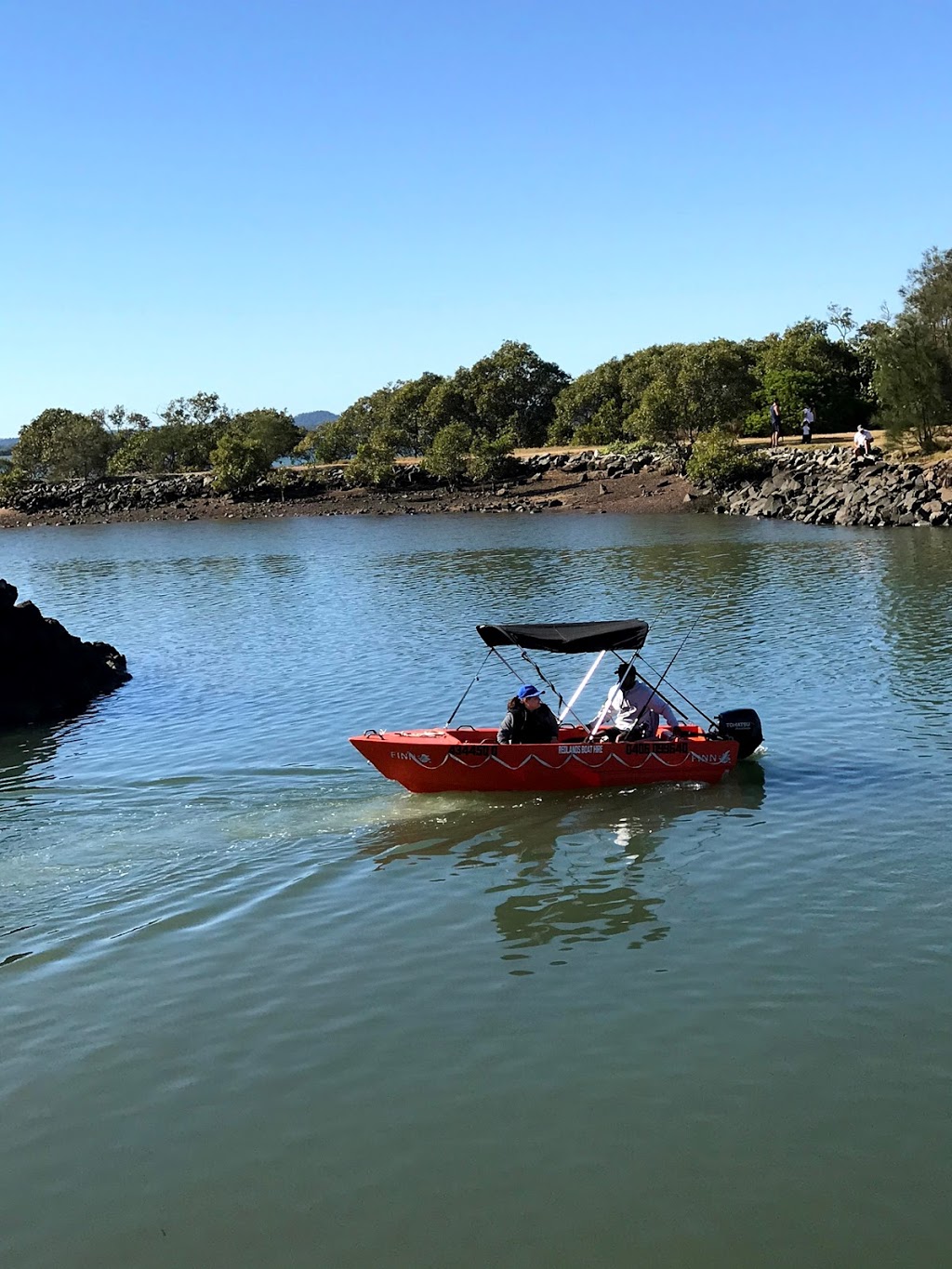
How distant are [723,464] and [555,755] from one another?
60.5 meters

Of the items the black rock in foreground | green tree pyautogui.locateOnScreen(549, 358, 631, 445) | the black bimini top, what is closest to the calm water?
the black rock in foreground

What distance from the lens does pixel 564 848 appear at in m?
20.5

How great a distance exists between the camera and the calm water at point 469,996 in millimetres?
11086

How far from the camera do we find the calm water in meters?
11.1

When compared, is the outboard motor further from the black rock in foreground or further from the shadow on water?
the black rock in foreground

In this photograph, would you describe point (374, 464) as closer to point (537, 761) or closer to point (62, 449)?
point (62, 449)

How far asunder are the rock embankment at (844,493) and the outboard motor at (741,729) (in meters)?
43.6

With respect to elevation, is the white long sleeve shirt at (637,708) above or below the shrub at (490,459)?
below

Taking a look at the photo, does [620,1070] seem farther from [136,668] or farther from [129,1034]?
[136,668]

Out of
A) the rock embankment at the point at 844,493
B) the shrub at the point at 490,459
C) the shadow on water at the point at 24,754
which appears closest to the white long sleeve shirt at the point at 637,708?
the shadow on water at the point at 24,754

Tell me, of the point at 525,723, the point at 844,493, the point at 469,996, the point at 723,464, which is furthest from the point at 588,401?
the point at 469,996

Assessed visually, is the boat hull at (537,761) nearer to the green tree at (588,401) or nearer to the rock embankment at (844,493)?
the rock embankment at (844,493)

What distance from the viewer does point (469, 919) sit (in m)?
17.6

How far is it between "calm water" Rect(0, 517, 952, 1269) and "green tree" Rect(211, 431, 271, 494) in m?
82.1
